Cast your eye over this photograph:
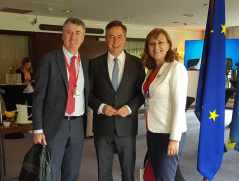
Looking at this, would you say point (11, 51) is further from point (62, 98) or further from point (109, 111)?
point (109, 111)

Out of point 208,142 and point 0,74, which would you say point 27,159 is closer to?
point 208,142

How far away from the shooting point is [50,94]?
86.6 inches

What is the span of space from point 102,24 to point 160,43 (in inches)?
287

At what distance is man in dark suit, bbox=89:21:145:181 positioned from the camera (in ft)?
7.57

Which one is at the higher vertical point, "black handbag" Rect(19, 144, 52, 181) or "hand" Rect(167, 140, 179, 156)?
"hand" Rect(167, 140, 179, 156)

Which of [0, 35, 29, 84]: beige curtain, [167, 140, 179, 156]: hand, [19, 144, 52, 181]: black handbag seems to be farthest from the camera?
[0, 35, 29, 84]: beige curtain

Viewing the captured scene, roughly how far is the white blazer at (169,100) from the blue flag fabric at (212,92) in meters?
0.57

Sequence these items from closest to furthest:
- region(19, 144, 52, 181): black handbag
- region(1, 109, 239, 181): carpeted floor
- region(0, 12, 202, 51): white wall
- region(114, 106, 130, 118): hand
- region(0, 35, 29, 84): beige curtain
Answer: region(19, 144, 52, 181): black handbag < region(114, 106, 130, 118): hand < region(1, 109, 239, 181): carpeted floor < region(0, 12, 202, 51): white wall < region(0, 35, 29, 84): beige curtain

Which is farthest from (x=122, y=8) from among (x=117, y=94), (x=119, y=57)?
(x=117, y=94)

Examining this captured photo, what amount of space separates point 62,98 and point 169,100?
841mm

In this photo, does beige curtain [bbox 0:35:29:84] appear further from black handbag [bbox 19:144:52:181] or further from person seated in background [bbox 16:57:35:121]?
black handbag [bbox 19:144:52:181]

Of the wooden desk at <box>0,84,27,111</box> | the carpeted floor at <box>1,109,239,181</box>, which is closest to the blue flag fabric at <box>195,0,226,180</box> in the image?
the carpeted floor at <box>1,109,239,181</box>

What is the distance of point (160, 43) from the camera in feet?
6.86

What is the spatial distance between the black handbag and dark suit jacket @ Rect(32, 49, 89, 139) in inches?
5.1
